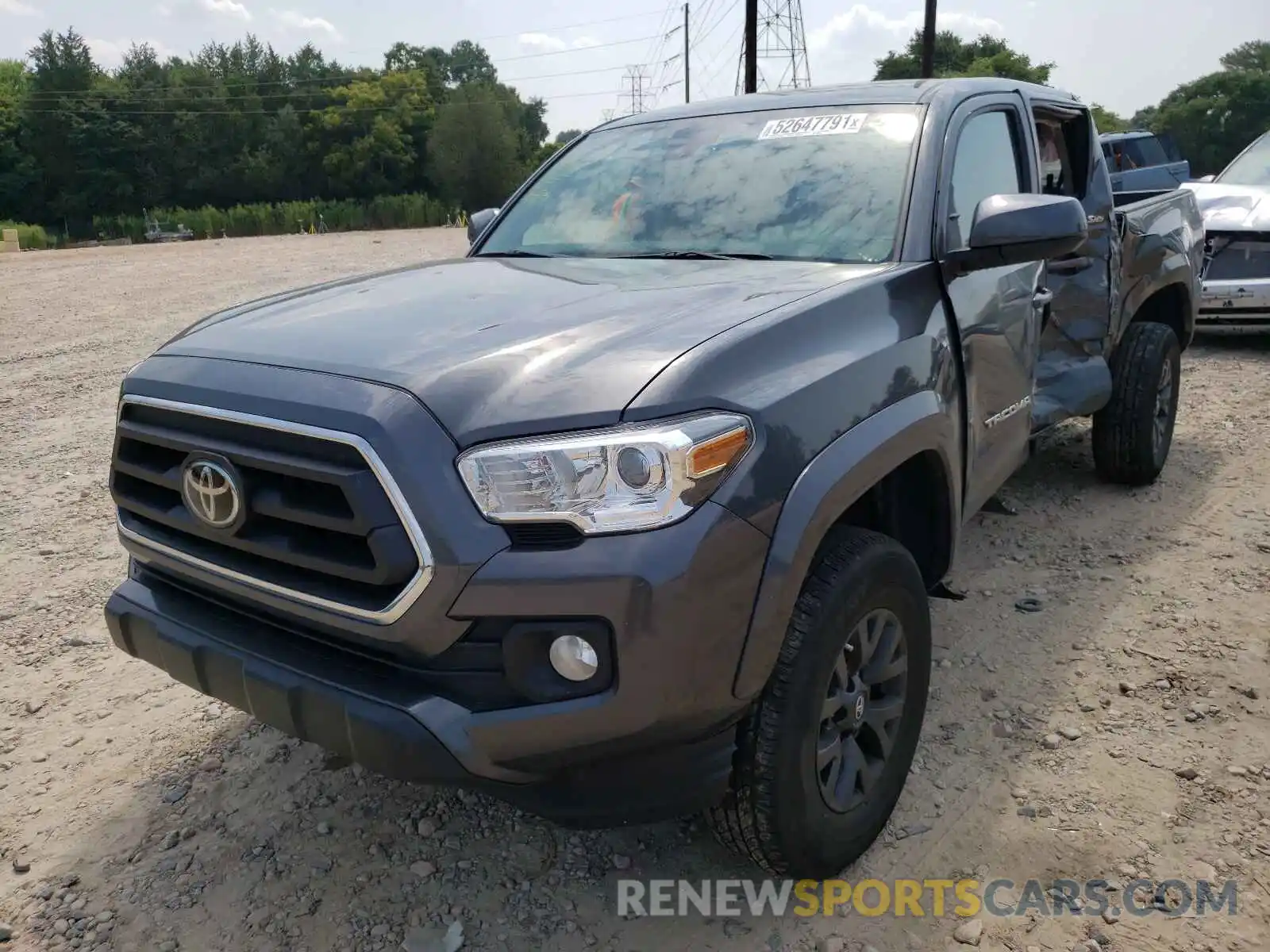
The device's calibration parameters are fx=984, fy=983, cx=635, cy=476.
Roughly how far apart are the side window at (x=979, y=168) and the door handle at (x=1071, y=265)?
79 cm

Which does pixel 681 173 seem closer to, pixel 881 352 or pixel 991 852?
pixel 881 352

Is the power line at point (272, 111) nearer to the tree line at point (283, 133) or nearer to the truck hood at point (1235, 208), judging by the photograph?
the tree line at point (283, 133)

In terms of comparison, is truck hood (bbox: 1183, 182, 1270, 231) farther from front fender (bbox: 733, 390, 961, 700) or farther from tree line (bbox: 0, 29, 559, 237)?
tree line (bbox: 0, 29, 559, 237)

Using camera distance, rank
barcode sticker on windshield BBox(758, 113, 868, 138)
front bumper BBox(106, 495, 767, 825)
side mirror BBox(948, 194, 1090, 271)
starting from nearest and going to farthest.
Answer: front bumper BBox(106, 495, 767, 825), side mirror BBox(948, 194, 1090, 271), barcode sticker on windshield BBox(758, 113, 868, 138)

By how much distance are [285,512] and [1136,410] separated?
13.5ft

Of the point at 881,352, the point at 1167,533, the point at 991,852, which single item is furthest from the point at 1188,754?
the point at 1167,533

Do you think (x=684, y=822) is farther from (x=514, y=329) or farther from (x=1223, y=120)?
(x=1223, y=120)

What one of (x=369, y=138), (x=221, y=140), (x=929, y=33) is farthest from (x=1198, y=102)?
(x=221, y=140)

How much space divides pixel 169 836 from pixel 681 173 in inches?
96.9

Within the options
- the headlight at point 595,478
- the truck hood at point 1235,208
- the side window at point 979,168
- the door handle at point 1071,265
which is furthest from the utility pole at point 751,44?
the headlight at point 595,478

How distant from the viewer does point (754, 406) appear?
6.27 ft

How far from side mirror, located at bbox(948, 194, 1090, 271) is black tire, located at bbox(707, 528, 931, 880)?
917 mm

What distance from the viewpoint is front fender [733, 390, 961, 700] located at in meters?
1.88
